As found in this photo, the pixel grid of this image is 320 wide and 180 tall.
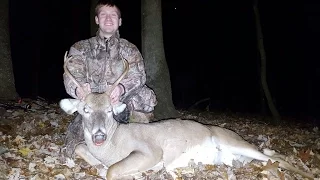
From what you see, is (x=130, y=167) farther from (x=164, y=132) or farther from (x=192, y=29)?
(x=192, y=29)

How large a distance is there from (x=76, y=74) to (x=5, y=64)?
4.41m

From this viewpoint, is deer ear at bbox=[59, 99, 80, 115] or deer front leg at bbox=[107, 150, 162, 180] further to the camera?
deer ear at bbox=[59, 99, 80, 115]

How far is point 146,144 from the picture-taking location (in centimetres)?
510

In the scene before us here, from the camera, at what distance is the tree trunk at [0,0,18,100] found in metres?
8.86

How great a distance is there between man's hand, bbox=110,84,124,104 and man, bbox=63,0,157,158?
102mm

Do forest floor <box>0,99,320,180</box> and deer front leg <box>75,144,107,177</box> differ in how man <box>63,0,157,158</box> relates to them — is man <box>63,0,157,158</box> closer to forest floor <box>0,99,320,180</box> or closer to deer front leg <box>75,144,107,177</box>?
deer front leg <box>75,144,107,177</box>

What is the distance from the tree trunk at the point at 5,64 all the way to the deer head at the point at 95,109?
4.32m

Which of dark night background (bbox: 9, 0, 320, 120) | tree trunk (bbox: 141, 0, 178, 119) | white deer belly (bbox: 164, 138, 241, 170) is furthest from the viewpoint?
dark night background (bbox: 9, 0, 320, 120)

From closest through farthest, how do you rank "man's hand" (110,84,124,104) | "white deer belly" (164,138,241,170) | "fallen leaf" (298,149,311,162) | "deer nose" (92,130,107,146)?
"deer nose" (92,130,107,146), "man's hand" (110,84,124,104), "white deer belly" (164,138,241,170), "fallen leaf" (298,149,311,162)

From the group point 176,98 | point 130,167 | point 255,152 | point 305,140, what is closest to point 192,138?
point 255,152

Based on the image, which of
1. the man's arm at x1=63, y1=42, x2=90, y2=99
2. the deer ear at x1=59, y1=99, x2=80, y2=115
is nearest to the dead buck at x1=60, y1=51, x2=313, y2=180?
the deer ear at x1=59, y1=99, x2=80, y2=115

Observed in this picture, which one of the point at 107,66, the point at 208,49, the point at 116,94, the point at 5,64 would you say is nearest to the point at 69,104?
the point at 116,94

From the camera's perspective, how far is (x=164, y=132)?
546 cm

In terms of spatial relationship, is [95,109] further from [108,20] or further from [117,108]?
[108,20]
